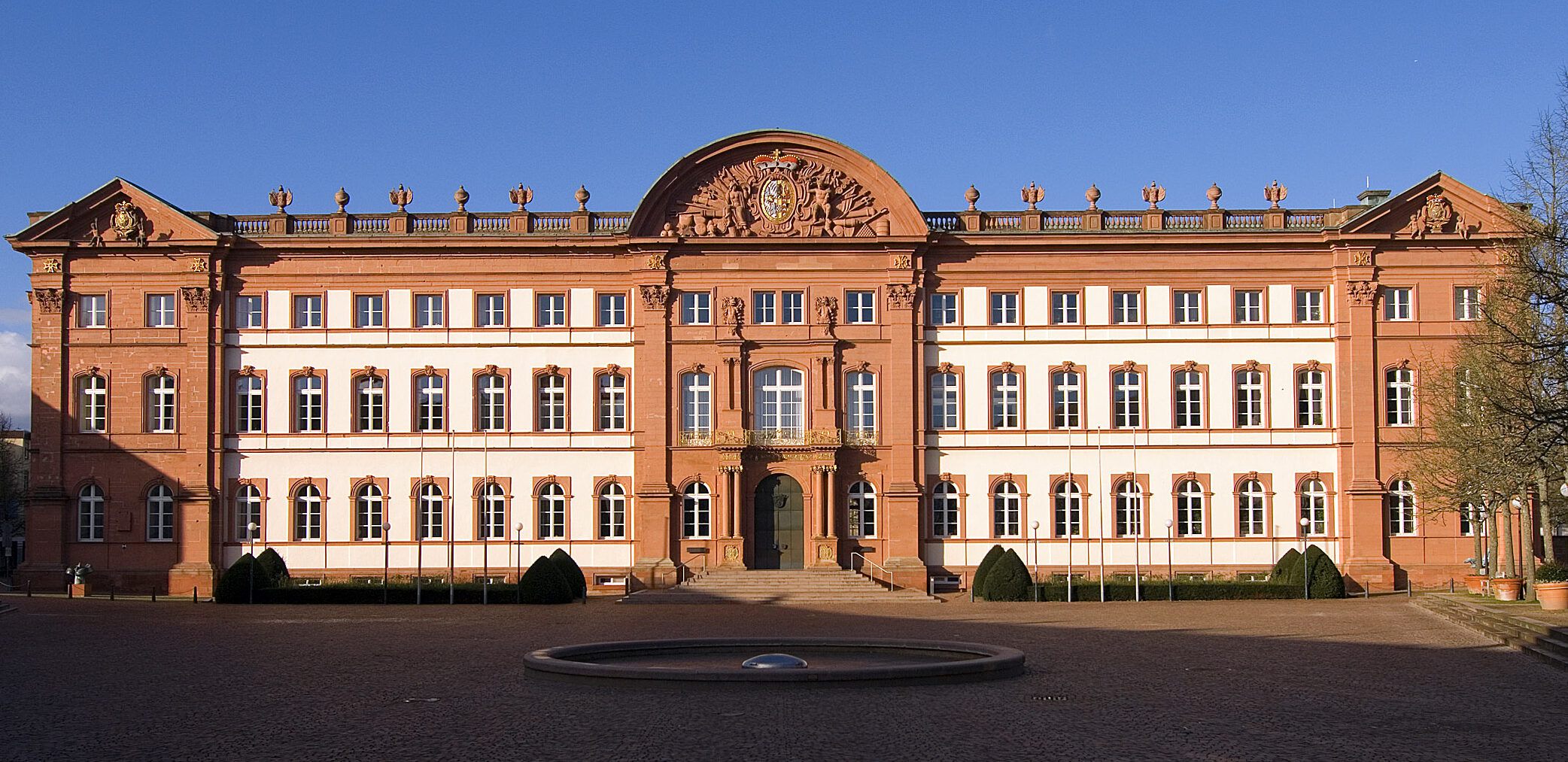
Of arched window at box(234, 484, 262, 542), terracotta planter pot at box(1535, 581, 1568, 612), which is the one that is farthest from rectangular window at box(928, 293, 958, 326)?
arched window at box(234, 484, 262, 542)

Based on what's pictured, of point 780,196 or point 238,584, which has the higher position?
point 780,196

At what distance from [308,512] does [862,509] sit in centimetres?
1998

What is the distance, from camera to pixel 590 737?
802 inches

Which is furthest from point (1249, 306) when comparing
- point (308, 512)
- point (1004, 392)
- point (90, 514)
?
point (90, 514)

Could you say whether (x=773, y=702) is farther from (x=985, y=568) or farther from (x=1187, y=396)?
(x=1187, y=396)

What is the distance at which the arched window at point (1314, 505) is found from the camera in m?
58.8

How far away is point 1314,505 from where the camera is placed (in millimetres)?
58875

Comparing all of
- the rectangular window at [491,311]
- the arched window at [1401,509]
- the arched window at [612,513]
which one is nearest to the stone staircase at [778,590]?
the arched window at [612,513]

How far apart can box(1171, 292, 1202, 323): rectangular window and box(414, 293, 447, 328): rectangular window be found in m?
26.7

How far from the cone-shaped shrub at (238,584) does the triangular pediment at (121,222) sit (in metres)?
13.6

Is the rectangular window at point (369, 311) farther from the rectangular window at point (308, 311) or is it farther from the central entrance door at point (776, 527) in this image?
the central entrance door at point (776, 527)

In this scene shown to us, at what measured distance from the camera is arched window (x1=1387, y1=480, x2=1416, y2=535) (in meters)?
58.2

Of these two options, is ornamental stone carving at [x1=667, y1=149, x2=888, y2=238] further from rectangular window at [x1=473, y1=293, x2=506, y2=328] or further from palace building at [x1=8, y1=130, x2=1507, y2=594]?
rectangular window at [x1=473, y1=293, x2=506, y2=328]

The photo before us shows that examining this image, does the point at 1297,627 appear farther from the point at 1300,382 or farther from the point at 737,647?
the point at 1300,382
